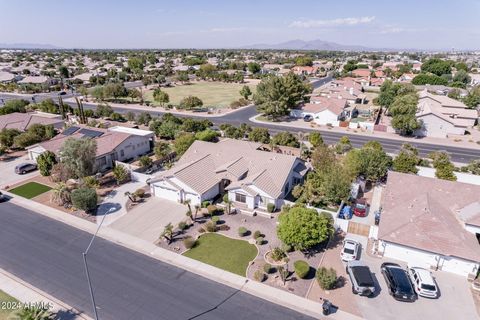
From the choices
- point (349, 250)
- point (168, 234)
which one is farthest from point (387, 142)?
point (168, 234)

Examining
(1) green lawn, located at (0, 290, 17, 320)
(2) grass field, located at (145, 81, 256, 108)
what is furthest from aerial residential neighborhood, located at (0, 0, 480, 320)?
(2) grass field, located at (145, 81, 256, 108)

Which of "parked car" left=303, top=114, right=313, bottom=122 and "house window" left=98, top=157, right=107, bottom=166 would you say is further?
"parked car" left=303, top=114, right=313, bottom=122

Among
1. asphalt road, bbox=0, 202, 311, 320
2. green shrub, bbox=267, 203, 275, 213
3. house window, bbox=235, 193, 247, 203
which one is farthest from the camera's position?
house window, bbox=235, 193, 247, 203

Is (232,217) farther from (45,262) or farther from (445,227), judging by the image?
(445,227)

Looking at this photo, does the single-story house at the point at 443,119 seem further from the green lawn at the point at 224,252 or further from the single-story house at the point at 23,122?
the single-story house at the point at 23,122

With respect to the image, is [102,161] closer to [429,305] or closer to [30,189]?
[30,189]

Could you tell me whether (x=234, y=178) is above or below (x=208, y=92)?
above

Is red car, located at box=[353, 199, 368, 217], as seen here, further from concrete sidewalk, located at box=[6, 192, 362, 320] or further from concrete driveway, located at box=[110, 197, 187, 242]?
concrete driveway, located at box=[110, 197, 187, 242]

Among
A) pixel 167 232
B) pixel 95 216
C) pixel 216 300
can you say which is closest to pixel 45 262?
pixel 95 216
